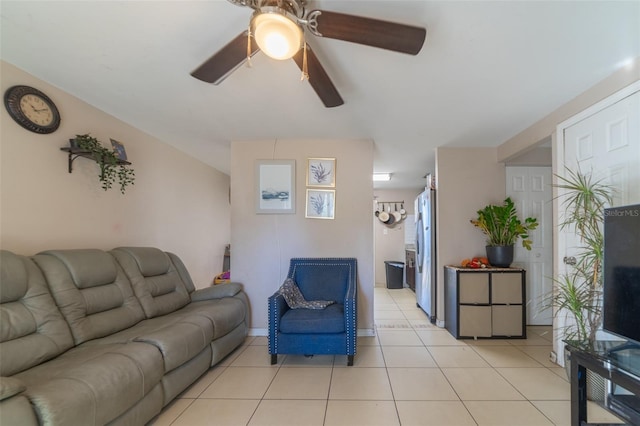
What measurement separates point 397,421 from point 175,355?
1.55 m

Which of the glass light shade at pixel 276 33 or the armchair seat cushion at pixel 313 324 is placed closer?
the glass light shade at pixel 276 33

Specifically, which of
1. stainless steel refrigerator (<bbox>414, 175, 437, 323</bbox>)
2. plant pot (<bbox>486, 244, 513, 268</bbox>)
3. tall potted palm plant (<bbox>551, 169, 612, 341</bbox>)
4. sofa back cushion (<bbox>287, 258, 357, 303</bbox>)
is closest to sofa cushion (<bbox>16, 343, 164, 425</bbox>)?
sofa back cushion (<bbox>287, 258, 357, 303</bbox>)

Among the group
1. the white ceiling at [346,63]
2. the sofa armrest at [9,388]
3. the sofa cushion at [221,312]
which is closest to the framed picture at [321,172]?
the white ceiling at [346,63]

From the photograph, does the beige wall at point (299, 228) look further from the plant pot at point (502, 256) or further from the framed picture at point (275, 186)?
the plant pot at point (502, 256)

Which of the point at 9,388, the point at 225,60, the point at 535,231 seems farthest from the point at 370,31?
the point at 535,231

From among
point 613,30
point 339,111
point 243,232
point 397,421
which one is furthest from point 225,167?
point 613,30

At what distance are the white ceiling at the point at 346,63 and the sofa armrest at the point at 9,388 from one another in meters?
1.77

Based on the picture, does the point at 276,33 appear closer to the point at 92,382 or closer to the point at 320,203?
the point at 92,382

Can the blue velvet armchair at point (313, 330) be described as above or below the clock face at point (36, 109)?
below

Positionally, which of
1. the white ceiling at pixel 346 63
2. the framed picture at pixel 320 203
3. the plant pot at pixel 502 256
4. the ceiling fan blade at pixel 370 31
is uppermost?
the white ceiling at pixel 346 63

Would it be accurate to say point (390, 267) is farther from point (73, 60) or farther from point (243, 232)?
point (73, 60)

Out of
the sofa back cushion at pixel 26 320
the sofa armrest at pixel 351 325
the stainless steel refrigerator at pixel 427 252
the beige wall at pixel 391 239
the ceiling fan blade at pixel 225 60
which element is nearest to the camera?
the ceiling fan blade at pixel 225 60

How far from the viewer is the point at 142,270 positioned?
255 cm

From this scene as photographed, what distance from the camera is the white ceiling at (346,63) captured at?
142 cm
